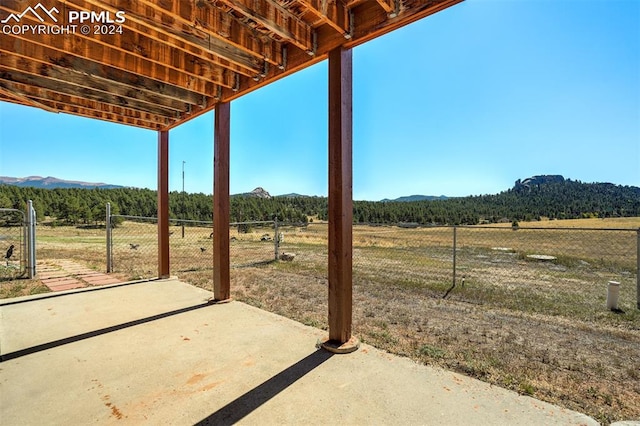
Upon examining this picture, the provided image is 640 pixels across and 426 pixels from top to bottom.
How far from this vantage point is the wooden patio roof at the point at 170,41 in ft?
6.86

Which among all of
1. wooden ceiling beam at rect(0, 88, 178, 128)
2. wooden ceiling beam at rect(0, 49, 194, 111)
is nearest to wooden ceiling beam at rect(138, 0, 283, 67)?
wooden ceiling beam at rect(0, 49, 194, 111)

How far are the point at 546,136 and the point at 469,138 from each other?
11660 mm

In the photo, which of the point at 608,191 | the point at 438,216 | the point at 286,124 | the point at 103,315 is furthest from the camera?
the point at 608,191

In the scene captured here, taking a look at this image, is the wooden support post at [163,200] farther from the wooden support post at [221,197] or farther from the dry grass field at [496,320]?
the wooden support post at [221,197]

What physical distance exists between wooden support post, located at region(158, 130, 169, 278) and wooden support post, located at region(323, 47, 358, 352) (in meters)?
3.54

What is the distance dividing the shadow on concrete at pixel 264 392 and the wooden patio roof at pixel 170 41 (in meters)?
2.44

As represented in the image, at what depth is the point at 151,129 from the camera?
4.79 metres

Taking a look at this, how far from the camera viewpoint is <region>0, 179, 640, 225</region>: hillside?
24797 millimetres

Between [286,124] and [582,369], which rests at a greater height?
[286,124]

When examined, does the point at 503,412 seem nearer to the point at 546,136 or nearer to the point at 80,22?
the point at 80,22

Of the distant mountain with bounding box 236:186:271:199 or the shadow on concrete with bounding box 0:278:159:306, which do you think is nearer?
the shadow on concrete with bounding box 0:278:159:306

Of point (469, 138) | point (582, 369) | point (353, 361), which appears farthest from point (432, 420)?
point (469, 138)

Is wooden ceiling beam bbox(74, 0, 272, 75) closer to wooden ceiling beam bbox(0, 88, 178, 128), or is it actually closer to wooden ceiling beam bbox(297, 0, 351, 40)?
wooden ceiling beam bbox(297, 0, 351, 40)
